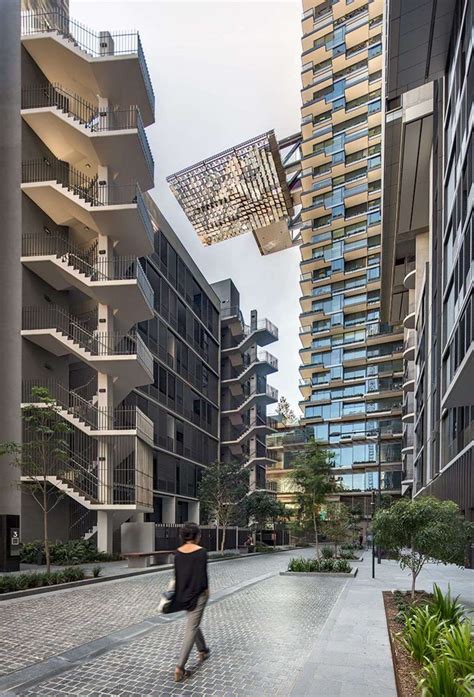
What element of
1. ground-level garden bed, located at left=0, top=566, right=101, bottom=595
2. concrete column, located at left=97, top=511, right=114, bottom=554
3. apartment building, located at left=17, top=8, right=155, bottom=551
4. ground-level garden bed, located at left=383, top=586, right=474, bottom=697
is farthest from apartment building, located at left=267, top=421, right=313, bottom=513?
ground-level garden bed, located at left=383, top=586, right=474, bottom=697

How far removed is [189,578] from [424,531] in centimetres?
597

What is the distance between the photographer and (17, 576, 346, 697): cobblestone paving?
6242mm

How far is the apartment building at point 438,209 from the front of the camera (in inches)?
688

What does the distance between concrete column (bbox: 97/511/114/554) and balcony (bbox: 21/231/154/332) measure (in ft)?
31.7

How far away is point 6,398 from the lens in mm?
19578

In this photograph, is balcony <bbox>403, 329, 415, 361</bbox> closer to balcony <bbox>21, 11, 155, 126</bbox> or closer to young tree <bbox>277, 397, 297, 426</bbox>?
balcony <bbox>21, 11, 155, 126</bbox>

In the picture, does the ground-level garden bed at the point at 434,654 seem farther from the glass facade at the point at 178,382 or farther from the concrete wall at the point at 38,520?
the glass facade at the point at 178,382

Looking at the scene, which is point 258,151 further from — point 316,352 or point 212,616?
point 212,616

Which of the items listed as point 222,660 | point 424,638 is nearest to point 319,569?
point 222,660

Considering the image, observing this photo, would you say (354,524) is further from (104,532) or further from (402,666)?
(402,666)

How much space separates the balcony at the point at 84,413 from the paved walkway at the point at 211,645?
1202cm

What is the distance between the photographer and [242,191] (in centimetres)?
7381

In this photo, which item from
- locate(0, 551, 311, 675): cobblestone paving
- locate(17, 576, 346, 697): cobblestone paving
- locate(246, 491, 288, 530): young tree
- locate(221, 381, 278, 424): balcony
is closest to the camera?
locate(17, 576, 346, 697): cobblestone paving

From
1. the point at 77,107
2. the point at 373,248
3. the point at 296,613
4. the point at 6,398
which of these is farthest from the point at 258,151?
the point at 296,613
